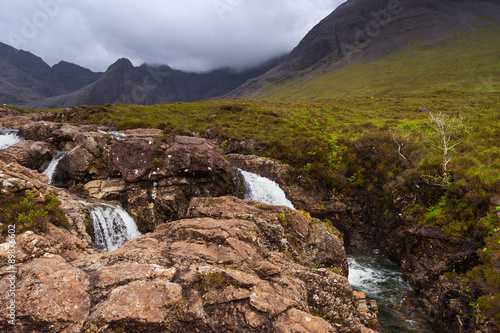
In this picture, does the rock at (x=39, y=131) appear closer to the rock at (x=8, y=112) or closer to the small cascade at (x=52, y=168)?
the small cascade at (x=52, y=168)

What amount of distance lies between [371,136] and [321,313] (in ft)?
87.3

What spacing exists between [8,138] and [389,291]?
44310mm

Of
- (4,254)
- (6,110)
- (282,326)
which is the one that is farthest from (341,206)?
(6,110)

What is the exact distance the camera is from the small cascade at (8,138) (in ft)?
88.3

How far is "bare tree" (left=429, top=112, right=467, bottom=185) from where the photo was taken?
63.2 feet

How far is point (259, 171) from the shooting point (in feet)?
94.2

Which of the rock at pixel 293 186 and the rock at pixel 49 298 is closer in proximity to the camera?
the rock at pixel 49 298

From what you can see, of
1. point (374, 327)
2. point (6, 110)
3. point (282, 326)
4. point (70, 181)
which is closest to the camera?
point (282, 326)

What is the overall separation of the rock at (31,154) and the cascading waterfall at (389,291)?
31454 millimetres

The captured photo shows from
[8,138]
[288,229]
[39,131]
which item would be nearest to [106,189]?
[39,131]

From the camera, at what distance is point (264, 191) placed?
Result: 25797 millimetres

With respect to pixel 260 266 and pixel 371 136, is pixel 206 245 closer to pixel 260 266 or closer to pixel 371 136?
pixel 260 266

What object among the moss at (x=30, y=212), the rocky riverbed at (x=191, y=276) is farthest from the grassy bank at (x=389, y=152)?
the moss at (x=30, y=212)

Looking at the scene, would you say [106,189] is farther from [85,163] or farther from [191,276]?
[191,276]
